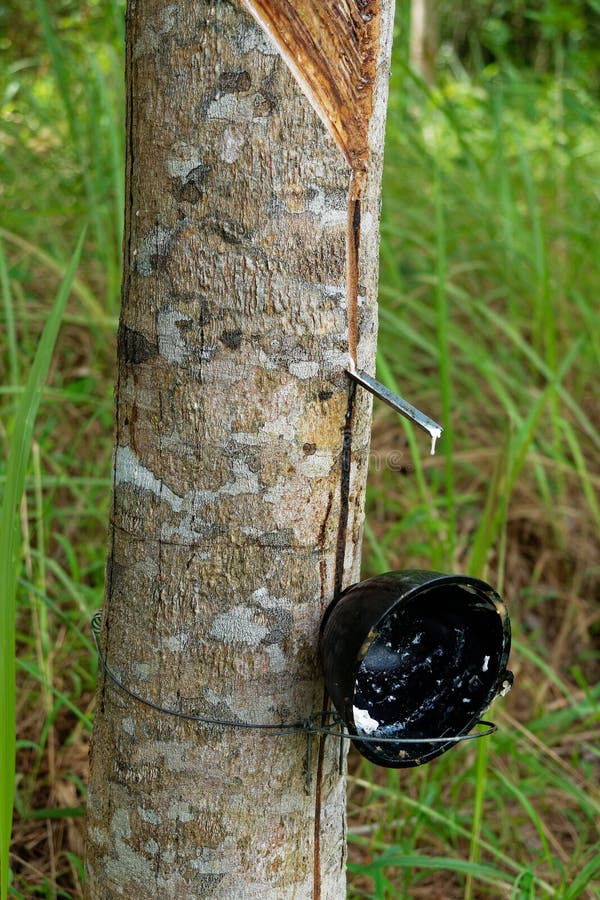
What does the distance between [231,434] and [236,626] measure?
23 cm

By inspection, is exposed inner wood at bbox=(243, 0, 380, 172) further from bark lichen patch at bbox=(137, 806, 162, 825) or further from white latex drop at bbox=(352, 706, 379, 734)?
bark lichen patch at bbox=(137, 806, 162, 825)

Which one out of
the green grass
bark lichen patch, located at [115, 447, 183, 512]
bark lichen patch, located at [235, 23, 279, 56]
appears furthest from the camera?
the green grass

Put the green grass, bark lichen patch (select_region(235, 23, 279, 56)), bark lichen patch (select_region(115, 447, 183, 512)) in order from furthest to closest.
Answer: the green grass → bark lichen patch (select_region(115, 447, 183, 512)) → bark lichen patch (select_region(235, 23, 279, 56))

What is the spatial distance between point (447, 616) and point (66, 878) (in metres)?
0.99

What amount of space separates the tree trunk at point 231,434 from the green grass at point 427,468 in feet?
0.56

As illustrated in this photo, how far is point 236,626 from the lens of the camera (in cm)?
99

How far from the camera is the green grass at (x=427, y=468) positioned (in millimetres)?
1638

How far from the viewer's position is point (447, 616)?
3.36ft

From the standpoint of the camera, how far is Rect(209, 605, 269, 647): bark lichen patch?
99cm

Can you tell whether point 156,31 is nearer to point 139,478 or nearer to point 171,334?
point 171,334

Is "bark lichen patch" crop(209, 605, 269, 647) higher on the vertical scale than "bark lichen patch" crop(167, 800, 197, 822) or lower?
higher

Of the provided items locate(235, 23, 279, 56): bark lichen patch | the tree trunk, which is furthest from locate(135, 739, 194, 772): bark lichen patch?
locate(235, 23, 279, 56): bark lichen patch

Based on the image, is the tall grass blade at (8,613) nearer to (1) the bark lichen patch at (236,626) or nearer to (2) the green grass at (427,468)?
(2) the green grass at (427,468)

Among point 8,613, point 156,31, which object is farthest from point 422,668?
point 156,31
